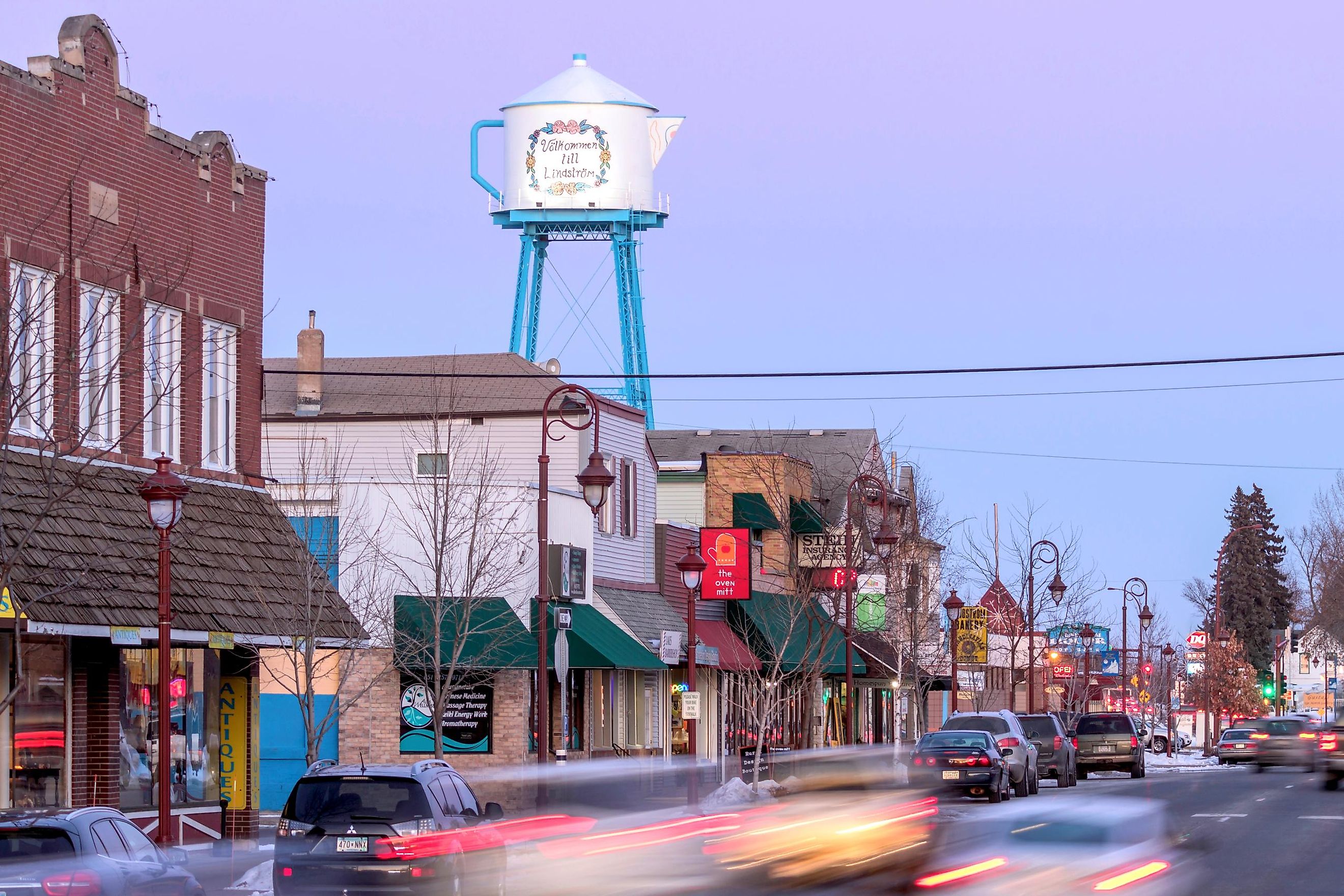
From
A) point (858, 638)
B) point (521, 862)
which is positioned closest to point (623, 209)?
point (858, 638)

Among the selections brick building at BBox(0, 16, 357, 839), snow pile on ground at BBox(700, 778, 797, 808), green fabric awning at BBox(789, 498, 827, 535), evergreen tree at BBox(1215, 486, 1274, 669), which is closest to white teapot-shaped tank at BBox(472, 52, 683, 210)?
green fabric awning at BBox(789, 498, 827, 535)

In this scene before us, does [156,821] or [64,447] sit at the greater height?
[64,447]

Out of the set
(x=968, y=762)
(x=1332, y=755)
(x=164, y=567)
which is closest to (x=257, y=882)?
(x=164, y=567)

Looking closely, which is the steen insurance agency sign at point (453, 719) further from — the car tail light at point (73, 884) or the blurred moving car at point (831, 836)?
the car tail light at point (73, 884)

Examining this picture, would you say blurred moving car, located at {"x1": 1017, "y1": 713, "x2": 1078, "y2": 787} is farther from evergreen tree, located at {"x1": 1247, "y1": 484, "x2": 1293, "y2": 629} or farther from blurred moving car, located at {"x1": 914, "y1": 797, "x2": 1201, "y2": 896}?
evergreen tree, located at {"x1": 1247, "y1": 484, "x2": 1293, "y2": 629}

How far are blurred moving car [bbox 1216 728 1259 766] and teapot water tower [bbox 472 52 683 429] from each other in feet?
75.0

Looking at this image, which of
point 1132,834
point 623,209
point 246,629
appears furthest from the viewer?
point 623,209

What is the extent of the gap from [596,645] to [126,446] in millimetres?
14546

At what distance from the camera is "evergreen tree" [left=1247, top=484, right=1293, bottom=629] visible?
446ft

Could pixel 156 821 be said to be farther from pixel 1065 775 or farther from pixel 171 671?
pixel 1065 775

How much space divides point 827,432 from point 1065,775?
23783 millimetres

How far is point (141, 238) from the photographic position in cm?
2395

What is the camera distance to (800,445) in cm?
6419

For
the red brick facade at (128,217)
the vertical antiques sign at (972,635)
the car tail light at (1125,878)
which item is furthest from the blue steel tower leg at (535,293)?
the car tail light at (1125,878)
